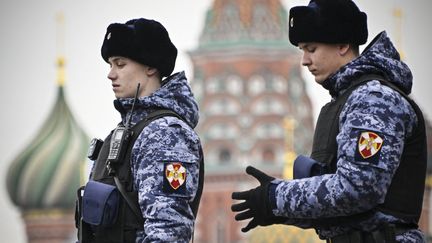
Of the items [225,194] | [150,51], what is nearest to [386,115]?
[150,51]

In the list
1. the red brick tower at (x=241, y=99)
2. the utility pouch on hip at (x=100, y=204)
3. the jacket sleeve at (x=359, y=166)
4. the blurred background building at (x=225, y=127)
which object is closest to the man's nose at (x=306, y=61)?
the jacket sleeve at (x=359, y=166)

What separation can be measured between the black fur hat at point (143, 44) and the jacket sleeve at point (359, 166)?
699mm

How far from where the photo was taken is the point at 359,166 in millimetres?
5422

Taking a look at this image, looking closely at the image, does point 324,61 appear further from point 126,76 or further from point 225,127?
point 225,127

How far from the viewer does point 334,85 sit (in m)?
5.68

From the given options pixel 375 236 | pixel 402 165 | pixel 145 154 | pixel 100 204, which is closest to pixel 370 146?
pixel 402 165

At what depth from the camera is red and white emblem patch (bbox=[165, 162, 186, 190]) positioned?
571cm

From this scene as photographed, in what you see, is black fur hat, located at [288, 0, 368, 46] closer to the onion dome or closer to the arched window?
the onion dome

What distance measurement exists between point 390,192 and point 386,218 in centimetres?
8

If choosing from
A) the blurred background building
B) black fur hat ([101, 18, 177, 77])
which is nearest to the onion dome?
the blurred background building

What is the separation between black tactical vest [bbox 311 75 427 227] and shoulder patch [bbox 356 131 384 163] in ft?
0.45

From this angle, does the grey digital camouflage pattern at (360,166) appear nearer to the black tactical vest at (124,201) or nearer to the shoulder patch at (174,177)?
the shoulder patch at (174,177)

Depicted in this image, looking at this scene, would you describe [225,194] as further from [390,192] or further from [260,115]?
[390,192]

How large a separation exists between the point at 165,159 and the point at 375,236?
0.70 meters
